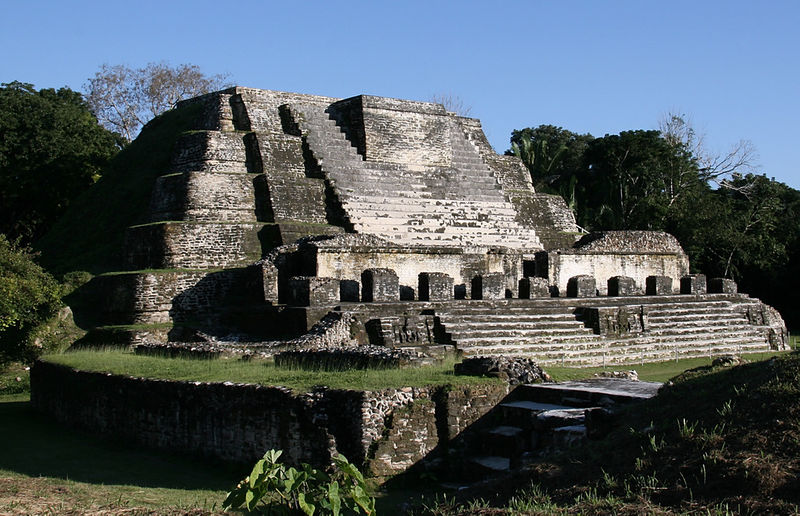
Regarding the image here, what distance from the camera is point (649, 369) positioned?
15.6 m

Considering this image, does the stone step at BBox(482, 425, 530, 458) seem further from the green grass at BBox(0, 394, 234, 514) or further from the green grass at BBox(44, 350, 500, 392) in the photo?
the green grass at BBox(0, 394, 234, 514)

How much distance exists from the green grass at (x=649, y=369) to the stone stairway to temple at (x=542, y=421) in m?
2.08

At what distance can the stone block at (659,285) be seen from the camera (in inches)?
849

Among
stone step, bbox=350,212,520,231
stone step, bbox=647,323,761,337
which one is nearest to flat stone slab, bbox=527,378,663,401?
stone step, bbox=647,323,761,337

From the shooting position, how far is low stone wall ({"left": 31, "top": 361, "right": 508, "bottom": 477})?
8.79m

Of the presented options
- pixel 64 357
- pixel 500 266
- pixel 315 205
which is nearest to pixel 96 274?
pixel 315 205

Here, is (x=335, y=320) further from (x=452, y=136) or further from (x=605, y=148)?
(x=605, y=148)

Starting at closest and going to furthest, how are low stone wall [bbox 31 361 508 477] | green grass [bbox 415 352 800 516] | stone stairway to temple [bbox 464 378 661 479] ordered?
1. green grass [bbox 415 352 800 516]
2. stone stairway to temple [bbox 464 378 661 479]
3. low stone wall [bbox 31 361 508 477]

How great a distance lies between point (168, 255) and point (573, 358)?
8878 mm

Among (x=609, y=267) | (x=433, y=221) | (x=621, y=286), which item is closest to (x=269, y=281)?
(x=433, y=221)

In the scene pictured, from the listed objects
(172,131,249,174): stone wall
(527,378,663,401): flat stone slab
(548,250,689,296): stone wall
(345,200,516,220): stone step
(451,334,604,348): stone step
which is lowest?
(527,378,663,401): flat stone slab

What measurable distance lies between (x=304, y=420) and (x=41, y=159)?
2248 centimetres

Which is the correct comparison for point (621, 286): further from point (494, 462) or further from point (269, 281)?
point (494, 462)

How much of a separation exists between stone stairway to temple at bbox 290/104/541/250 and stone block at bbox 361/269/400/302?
13.2 ft
